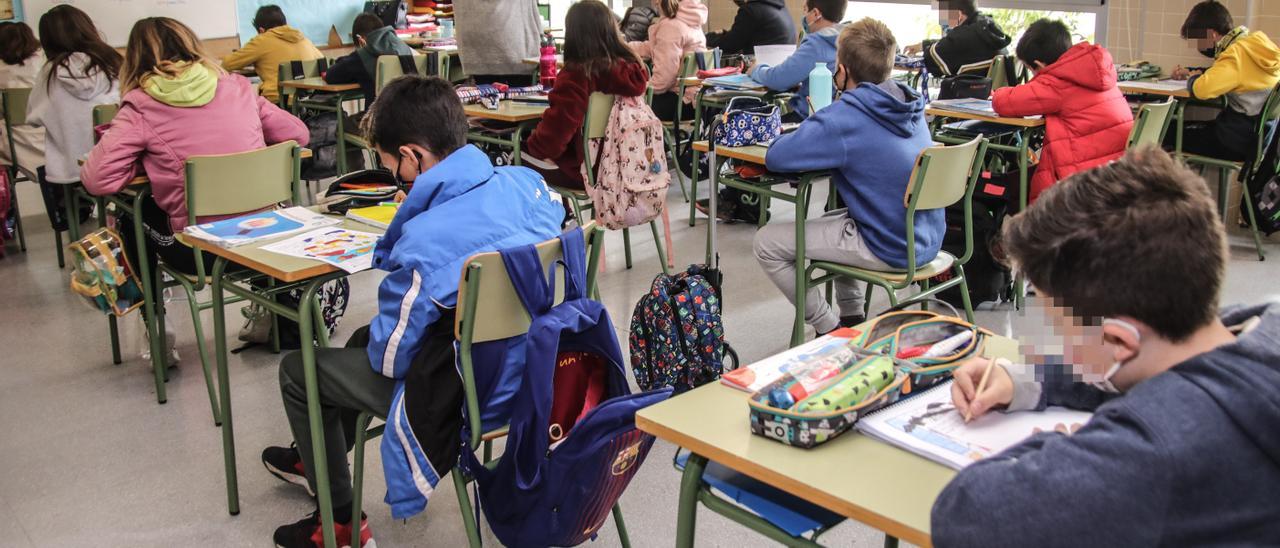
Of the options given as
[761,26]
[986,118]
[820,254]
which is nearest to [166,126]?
[820,254]

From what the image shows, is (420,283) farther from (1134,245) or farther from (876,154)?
(876,154)

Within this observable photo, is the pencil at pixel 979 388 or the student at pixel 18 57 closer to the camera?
the pencil at pixel 979 388

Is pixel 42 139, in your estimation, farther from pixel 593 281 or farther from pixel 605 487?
pixel 605 487

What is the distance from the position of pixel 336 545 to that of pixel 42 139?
147 inches

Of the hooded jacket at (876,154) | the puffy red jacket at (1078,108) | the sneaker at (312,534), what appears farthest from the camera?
the puffy red jacket at (1078,108)

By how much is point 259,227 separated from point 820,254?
1.62 metres

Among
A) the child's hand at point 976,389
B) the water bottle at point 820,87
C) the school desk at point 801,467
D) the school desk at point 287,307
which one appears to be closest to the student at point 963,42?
the water bottle at point 820,87

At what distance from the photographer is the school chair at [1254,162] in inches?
192

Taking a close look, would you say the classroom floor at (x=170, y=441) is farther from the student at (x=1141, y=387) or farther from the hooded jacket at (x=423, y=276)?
the hooded jacket at (x=423, y=276)

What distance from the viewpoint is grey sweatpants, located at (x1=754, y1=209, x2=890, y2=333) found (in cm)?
327

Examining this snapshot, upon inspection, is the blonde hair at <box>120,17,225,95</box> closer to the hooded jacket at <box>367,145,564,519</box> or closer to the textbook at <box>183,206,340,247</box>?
the textbook at <box>183,206,340,247</box>

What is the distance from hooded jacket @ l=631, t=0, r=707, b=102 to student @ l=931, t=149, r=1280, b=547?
4746mm

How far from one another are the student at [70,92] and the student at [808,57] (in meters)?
2.83

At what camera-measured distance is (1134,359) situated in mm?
1150
